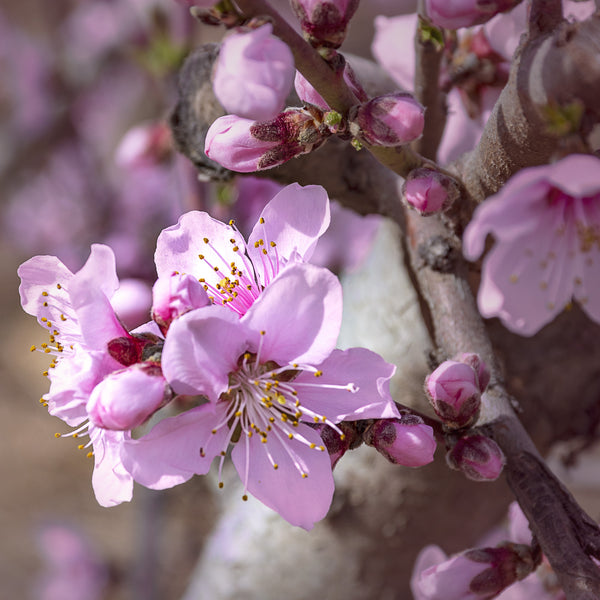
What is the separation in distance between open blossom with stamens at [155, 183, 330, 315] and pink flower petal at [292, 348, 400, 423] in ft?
0.39

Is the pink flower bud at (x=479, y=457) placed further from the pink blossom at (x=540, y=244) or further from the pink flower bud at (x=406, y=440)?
the pink blossom at (x=540, y=244)

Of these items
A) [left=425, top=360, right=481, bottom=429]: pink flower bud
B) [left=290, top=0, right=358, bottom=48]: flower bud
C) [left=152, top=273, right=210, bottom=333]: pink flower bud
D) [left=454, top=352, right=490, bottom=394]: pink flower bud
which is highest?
[left=290, top=0, right=358, bottom=48]: flower bud

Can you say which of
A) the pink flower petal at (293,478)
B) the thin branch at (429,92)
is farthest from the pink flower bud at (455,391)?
the thin branch at (429,92)

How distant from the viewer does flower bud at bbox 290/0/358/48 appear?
2.01 ft

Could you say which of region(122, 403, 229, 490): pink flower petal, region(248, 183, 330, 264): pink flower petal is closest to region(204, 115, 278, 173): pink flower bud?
region(248, 183, 330, 264): pink flower petal

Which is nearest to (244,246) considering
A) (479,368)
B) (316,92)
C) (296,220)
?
(296,220)

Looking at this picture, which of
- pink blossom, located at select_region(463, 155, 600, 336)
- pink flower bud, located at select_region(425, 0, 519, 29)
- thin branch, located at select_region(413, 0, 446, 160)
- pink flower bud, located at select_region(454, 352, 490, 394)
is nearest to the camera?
pink blossom, located at select_region(463, 155, 600, 336)

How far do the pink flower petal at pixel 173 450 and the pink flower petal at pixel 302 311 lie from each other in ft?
0.30

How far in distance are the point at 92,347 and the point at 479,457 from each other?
383 mm

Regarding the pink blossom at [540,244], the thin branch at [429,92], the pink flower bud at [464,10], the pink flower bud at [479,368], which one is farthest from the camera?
the thin branch at [429,92]

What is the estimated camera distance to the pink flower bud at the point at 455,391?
2.17 ft

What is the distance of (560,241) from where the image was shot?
24.1 inches

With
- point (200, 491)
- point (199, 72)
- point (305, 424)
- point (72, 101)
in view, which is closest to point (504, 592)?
point (305, 424)

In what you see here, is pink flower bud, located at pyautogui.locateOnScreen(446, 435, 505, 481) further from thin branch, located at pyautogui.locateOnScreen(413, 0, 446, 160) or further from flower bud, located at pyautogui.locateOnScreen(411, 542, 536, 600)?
thin branch, located at pyautogui.locateOnScreen(413, 0, 446, 160)
